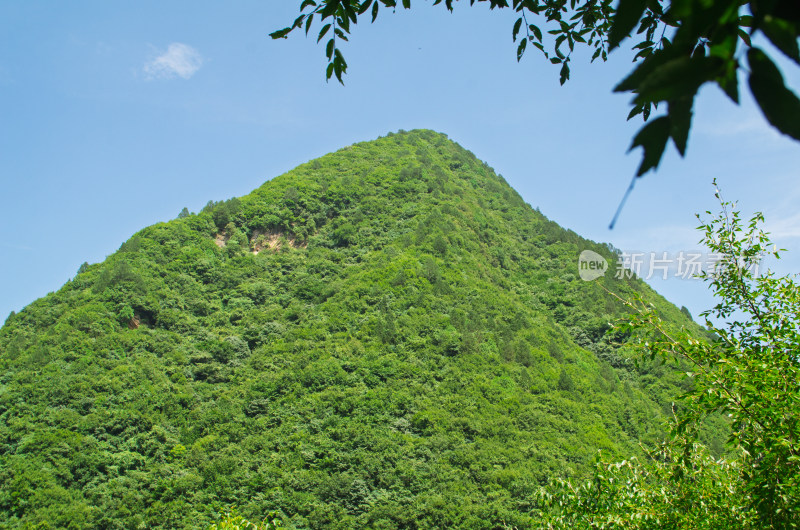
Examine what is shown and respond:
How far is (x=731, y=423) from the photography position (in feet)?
13.7

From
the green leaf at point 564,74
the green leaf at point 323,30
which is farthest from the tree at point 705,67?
the green leaf at point 564,74

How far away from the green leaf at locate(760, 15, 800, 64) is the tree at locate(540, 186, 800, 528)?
10.8 feet

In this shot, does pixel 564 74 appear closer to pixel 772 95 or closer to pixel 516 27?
pixel 516 27

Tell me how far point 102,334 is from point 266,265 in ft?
59.8

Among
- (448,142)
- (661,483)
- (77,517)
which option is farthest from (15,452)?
(448,142)

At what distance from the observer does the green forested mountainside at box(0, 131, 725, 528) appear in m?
26.3

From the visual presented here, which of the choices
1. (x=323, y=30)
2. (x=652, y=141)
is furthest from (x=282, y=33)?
(x=652, y=141)

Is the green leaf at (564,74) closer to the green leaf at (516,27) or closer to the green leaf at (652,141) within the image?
the green leaf at (516,27)

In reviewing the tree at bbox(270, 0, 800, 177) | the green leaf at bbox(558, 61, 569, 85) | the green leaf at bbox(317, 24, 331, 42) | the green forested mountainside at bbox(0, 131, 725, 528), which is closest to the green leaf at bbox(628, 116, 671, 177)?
the tree at bbox(270, 0, 800, 177)

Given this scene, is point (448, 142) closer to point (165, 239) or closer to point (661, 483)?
point (165, 239)

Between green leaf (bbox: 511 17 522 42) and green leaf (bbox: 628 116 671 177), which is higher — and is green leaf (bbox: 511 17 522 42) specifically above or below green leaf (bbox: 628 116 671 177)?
above

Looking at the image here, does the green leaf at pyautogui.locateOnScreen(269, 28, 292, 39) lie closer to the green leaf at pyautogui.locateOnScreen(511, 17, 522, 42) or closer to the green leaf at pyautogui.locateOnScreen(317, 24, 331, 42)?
the green leaf at pyautogui.locateOnScreen(317, 24, 331, 42)

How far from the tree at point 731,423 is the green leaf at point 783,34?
3.30 meters

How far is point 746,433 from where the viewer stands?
3953 mm
